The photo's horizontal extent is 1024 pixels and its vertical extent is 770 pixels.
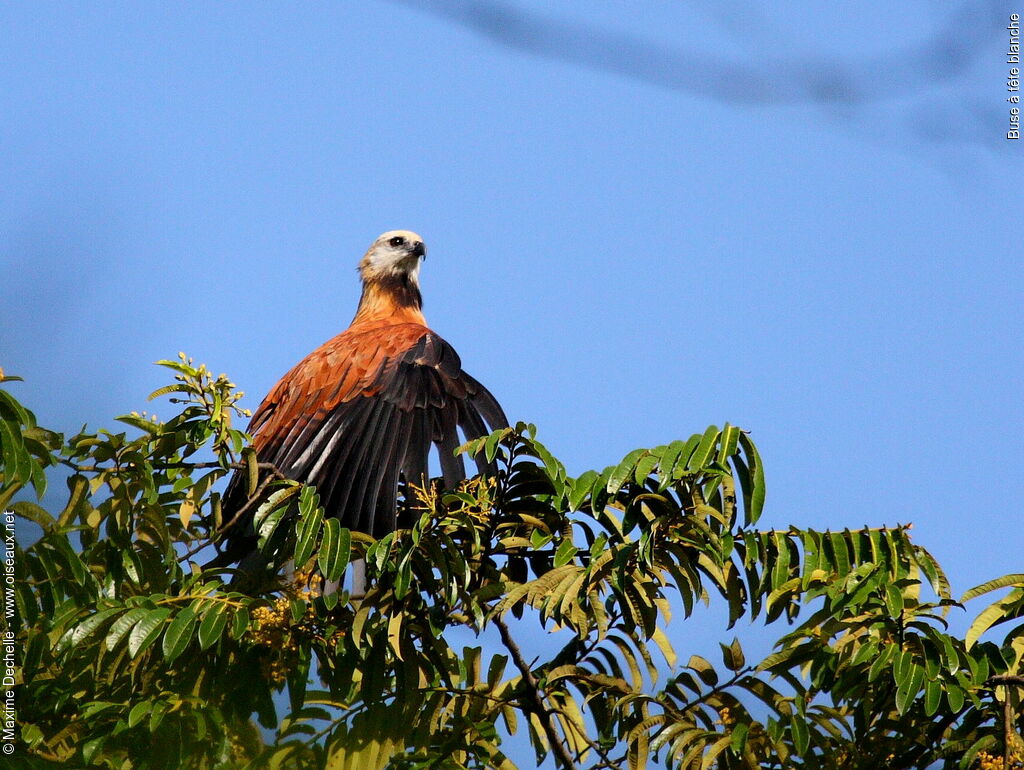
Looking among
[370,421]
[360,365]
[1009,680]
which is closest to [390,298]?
[360,365]

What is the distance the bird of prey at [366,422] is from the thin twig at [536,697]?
0.63 m

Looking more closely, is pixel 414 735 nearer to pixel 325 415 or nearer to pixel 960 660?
pixel 960 660

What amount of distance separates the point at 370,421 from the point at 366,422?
0.02m

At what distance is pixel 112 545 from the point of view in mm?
3234

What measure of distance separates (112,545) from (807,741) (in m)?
1.76

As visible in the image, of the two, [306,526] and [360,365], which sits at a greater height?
[360,365]

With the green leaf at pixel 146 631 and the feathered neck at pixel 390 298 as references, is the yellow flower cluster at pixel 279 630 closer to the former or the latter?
the green leaf at pixel 146 631

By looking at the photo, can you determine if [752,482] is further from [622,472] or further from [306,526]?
[306,526]

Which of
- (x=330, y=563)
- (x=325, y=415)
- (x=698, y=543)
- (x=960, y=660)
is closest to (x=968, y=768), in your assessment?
(x=960, y=660)

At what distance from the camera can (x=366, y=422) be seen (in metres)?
4.48

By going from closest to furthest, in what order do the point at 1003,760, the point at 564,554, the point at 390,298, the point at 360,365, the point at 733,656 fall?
the point at 1003,760
the point at 733,656
the point at 564,554
the point at 360,365
the point at 390,298

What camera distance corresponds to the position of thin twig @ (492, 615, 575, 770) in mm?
3043

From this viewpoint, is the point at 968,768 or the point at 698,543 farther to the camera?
the point at 698,543

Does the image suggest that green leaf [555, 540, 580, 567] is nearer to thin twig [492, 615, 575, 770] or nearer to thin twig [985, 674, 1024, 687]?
thin twig [492, 615, 575, 770]
